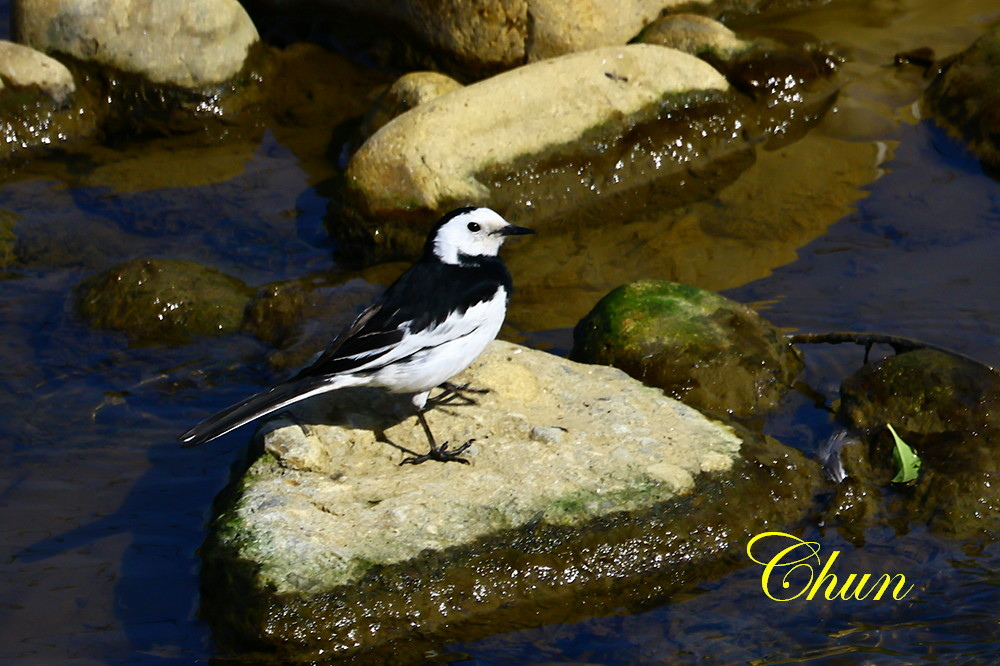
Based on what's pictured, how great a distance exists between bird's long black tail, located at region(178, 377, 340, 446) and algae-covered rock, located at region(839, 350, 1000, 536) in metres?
2.56

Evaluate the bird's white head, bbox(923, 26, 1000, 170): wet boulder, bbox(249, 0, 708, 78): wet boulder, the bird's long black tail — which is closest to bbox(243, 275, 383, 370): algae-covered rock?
the bird's white head

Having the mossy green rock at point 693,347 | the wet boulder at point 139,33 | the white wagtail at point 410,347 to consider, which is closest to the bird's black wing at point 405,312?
the white wagtail at point 410,347

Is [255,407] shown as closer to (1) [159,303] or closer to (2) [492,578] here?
(2) [492,578]

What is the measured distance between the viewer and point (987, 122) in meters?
8.20

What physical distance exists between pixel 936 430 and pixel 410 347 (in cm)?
255

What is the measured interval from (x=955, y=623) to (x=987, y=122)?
4.78m

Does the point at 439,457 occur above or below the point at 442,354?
below

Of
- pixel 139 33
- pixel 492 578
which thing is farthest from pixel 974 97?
pixel 139 33

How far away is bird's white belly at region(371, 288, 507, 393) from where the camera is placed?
4.96 metres

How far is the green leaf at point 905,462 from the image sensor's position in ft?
17.5

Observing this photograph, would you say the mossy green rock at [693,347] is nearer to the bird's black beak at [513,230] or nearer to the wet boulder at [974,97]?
the bird's black beak at [513,230]

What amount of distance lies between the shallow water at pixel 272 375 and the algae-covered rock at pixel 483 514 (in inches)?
7.4

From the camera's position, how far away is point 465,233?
5688 millimetres

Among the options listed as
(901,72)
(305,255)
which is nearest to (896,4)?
(901,72)
